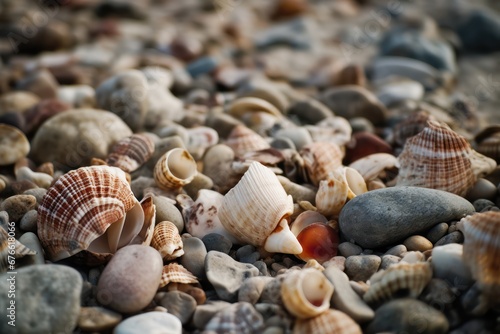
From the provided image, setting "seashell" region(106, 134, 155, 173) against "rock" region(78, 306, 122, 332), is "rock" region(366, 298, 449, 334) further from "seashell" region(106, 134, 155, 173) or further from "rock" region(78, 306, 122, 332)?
"seashell" region(106, 134, 155, 173)

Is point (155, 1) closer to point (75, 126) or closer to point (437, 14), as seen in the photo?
point (437, 14)

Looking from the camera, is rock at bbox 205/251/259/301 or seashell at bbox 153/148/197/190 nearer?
rock at bbox 205/251/259/301

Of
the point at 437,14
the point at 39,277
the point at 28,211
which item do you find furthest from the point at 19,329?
the point at 437,14

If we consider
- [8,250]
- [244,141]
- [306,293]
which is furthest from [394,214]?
[8,250]

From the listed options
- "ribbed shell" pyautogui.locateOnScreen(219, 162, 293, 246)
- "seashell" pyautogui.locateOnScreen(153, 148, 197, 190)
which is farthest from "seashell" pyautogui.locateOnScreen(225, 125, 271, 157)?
"ribbed shell" pyautogui.locateOnScreen(219, 162, 293, 246)

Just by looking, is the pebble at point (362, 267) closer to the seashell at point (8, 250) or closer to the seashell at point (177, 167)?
the seashell at point (177, 167)

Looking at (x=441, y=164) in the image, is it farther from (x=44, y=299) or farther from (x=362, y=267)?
(x=44, y=299)
